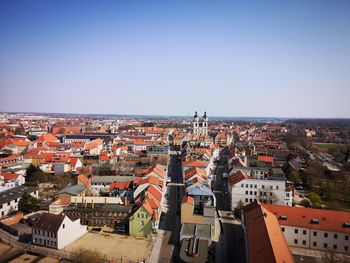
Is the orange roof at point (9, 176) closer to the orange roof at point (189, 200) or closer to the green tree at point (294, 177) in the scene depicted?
the orange roof at point (189, 200)

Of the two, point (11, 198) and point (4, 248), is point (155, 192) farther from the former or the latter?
point (11, 198)

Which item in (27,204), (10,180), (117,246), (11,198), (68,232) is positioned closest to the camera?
(117,246)

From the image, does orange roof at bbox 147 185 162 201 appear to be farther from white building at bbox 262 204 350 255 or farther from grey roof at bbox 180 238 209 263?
white building at bbox 262 204 350 255

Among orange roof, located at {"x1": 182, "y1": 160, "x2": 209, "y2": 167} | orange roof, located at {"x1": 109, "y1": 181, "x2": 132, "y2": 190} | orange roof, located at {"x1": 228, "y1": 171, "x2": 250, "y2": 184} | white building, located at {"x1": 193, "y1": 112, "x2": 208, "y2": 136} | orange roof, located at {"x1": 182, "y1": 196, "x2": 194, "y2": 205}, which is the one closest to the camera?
orange roof, located at {"x1": 182, "y1": 196, "x2": 194, "y2": 205}

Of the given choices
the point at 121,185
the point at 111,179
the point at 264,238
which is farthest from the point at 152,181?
the point at 264,238

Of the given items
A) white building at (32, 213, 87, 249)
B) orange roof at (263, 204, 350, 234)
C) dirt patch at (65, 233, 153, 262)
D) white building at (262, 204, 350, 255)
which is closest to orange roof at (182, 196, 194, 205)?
dirt patch at (65, 233, 153, 262)
